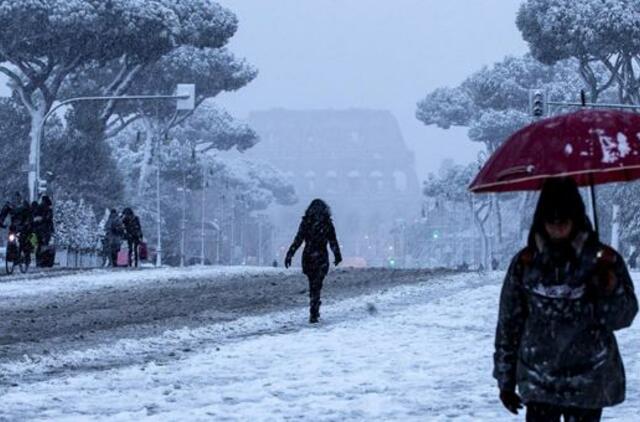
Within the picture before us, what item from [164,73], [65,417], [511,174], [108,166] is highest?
[164,73]

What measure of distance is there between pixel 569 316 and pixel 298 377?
18.5 ft

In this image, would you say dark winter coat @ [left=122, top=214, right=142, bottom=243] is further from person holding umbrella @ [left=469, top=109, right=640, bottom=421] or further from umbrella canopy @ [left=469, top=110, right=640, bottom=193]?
person holding umbrella @ [left=469, top=109, right=640, bottom=421]

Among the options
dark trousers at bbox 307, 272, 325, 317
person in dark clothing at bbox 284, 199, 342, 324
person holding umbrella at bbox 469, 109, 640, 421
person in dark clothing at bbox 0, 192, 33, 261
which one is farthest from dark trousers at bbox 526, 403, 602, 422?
person in dark clothing at bbox 0, 192, 33, 261

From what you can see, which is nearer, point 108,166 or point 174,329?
point 174,329

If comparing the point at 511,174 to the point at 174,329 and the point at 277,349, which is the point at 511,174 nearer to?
the point at 277,349

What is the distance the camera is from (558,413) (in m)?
4.71

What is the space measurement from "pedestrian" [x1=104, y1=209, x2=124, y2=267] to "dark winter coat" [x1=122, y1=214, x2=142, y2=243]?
57cm

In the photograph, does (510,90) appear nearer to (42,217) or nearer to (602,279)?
(42,217)

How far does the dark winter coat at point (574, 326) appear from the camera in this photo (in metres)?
4.61

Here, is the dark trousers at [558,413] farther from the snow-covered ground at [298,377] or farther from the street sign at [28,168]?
the street sign at [28,168]

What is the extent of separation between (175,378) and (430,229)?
122985 millimetres

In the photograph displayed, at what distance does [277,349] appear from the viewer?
1233 centimetres

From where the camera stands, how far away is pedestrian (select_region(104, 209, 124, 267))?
34.5 meters

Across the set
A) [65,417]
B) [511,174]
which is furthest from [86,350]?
[511,174]
